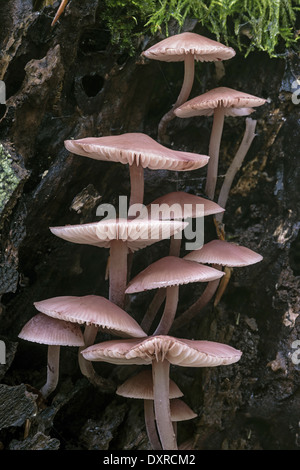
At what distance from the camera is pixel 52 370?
2.52 meters

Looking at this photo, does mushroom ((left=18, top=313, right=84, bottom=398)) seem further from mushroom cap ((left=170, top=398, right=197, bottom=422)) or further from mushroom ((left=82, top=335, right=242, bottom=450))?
mushroom cap ((left=170, top=398, right=197, bottom=422))

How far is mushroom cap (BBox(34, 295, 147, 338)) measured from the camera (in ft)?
6.93

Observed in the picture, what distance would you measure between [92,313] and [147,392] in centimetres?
67

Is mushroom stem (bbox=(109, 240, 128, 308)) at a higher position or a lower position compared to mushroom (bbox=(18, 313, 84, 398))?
higher

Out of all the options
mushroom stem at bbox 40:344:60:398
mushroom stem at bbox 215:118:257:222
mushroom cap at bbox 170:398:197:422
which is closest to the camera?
mushroom stem at bbox 40:344:60:398

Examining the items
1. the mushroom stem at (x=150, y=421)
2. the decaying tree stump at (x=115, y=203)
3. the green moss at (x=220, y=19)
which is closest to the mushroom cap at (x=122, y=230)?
the decaying tree stump at (x=115, y=203)

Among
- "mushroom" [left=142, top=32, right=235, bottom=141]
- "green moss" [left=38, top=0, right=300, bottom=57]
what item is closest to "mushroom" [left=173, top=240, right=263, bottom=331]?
"mushroom" [left=142, top=32, right=235, bottom=141]

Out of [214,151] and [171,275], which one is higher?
[214,151]

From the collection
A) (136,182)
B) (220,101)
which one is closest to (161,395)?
(136,182)

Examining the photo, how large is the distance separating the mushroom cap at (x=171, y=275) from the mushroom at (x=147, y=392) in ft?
1.96

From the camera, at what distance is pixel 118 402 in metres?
2.83

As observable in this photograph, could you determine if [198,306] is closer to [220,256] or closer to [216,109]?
[220,256]

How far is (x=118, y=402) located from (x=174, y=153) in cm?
156
